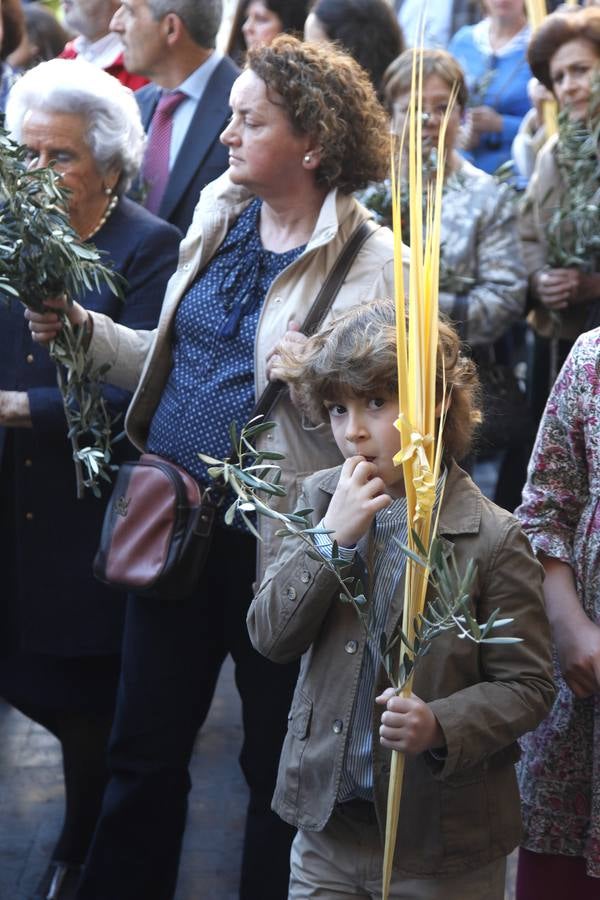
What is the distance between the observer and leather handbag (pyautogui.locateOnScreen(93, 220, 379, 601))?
11.5 feet

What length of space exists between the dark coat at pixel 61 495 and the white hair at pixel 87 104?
0.18 meters

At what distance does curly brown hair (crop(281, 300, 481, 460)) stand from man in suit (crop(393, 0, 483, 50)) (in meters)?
5.20

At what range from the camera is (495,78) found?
6938 millimetres

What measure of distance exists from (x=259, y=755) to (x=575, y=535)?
1058 mm

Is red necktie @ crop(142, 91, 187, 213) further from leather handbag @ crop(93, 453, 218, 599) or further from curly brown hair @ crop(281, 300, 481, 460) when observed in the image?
curly brown hair @ crop(281, 300, 481, 460)

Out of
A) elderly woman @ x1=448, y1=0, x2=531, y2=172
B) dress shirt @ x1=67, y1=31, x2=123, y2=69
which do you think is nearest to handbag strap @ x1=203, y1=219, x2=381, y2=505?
dress shirt @ x1=67, y1=31, x2=123, y2=69

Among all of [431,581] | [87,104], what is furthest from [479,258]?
[431,581]

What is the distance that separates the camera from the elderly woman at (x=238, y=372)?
351 cm

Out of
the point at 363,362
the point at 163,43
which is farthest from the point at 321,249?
the point at 163,43

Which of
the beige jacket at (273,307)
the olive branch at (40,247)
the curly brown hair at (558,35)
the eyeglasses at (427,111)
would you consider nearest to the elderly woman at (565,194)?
the curly brown hair at (558,35)

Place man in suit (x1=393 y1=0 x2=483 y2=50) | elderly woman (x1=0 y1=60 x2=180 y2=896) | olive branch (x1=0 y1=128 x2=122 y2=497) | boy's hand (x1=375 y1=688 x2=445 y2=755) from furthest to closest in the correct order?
1. man in suit (x1=393 y1=0 x2=483 y2=50)
2. elderly woman (x1=0 y1=60 x2=180 y2=896)
3. olive branch (x1=0 y1=128 x2=122 y2=497)
4. boy's hand (x1=375 y1=688 x2=445 y2=755)

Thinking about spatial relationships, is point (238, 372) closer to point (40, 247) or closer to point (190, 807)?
point (40, 247)

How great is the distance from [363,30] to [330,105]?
2052mm

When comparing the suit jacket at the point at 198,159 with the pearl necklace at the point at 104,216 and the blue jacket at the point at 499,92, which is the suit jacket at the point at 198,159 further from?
the blue jacket at the point at 499,92
